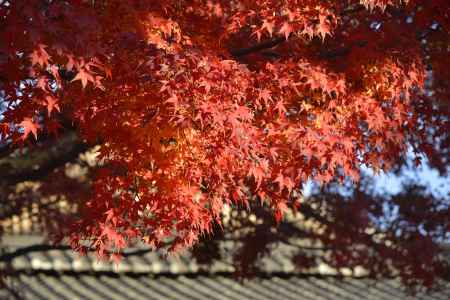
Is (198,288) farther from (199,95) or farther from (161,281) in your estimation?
(199,95)

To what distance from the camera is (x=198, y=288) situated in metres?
8.95

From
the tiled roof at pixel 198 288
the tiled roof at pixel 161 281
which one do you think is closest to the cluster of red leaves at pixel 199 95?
the tiled roof at pixel 161 281

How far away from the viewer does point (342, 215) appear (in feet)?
22.3

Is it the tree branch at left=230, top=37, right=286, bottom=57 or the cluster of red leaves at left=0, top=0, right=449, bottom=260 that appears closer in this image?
the cluster of red leaves at left=0, top=0, right=449, bottom=260

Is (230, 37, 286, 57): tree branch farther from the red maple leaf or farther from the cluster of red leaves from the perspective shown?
the red maple leaf

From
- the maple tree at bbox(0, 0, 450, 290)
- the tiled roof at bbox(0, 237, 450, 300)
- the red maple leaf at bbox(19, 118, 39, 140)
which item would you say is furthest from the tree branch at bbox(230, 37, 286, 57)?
the tiled roof at bbox(0, 237, 450, 300)

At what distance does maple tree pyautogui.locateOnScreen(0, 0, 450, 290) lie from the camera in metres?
3.32

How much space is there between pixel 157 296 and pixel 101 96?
5.18m

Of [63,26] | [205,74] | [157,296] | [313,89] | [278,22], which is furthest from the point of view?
[157,296]

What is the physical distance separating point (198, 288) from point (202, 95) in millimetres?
5881

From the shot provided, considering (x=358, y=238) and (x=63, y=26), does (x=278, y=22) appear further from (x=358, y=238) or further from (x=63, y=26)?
(x=358, y=238)

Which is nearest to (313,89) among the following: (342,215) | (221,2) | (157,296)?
(221,2)

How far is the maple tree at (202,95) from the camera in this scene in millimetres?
3322

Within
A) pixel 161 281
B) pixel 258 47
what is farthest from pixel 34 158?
pixel 258 47
